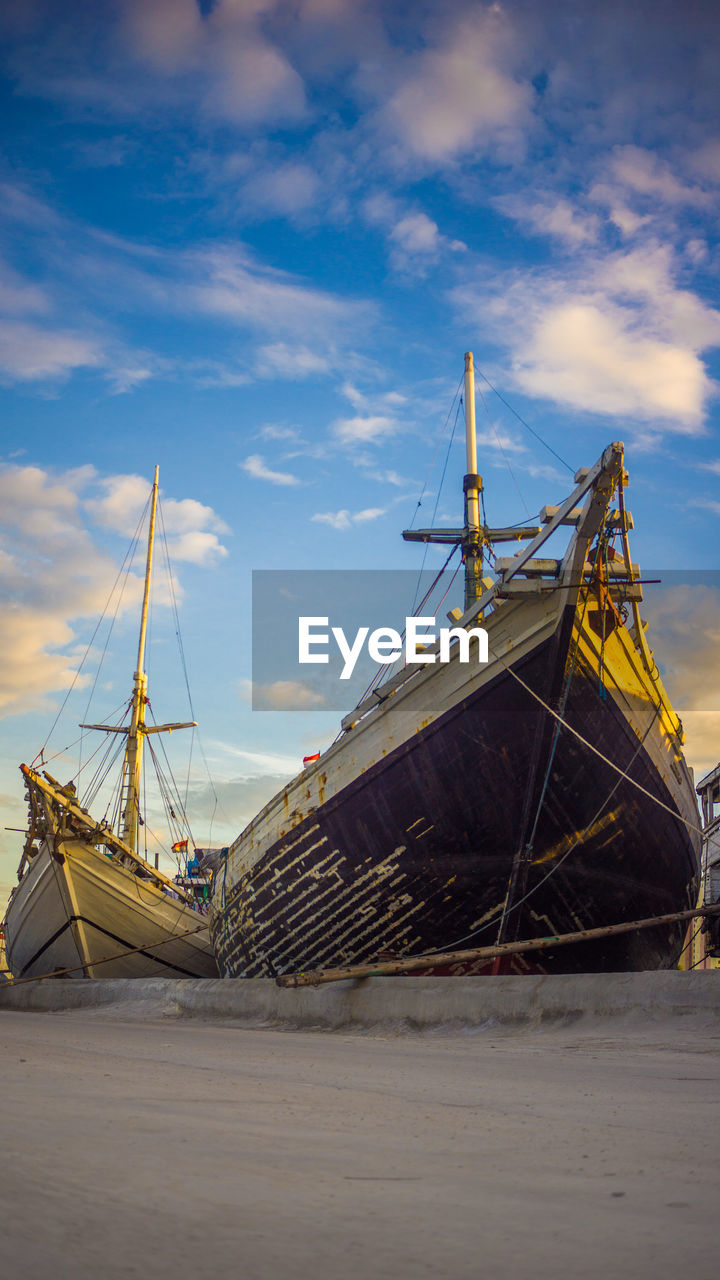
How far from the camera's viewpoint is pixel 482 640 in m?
9.37

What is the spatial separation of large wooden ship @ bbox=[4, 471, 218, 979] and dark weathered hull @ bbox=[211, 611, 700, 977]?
7.51m

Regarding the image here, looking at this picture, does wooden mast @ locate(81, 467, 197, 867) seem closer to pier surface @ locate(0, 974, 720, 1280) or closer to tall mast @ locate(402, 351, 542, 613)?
tall mast @ locate(402, 351, 542, 613)

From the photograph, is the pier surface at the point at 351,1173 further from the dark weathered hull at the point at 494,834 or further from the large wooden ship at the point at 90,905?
the large wooden ship at the point at 90,905

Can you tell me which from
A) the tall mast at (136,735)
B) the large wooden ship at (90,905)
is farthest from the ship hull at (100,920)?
the tall mast at (136,735)

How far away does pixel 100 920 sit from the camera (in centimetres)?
1823

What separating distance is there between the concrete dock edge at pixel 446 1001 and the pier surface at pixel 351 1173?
2.44m

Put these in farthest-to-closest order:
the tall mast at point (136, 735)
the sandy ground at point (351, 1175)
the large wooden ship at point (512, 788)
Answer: the tall mast at point (136, 735) → the large wooden ship at point (512, 788) → the sandy ground at point (351, 1175)

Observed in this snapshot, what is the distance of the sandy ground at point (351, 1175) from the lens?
1.04 meters

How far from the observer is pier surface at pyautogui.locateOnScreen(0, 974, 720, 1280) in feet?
3.42

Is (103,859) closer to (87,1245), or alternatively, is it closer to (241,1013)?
(241,1013)

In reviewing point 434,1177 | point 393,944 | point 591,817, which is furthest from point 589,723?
point 434,1177

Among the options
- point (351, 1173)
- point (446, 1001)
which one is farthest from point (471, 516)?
point (351, 1173)

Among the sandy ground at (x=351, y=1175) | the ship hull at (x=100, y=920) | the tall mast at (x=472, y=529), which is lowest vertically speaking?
the ship hull at (x=100, y=920)

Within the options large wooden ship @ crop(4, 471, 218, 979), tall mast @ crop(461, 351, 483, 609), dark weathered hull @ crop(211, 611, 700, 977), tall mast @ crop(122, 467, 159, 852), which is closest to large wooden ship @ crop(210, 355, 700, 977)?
dark weathered hull @ crop(211, 611, 700, 977)
